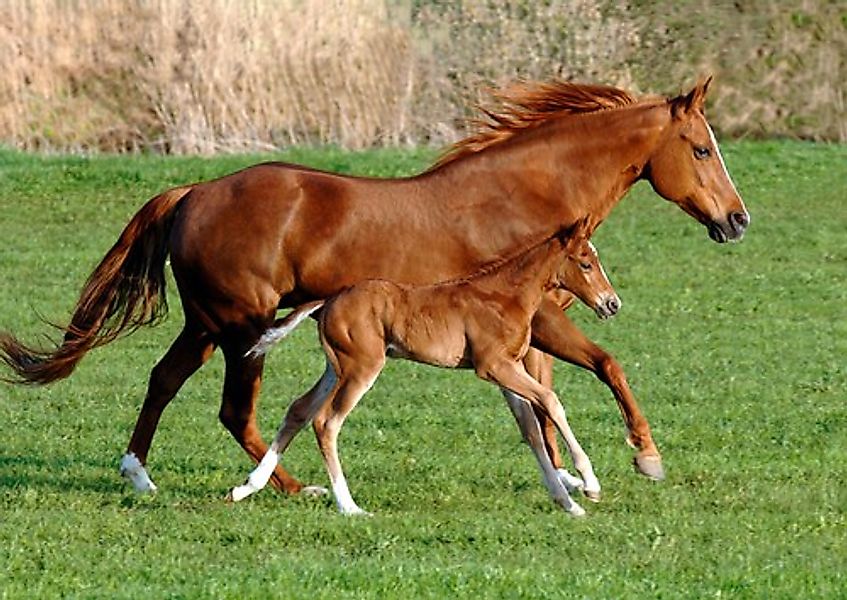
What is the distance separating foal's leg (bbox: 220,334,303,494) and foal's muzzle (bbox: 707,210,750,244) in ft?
8.16

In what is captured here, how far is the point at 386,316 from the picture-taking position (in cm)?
954

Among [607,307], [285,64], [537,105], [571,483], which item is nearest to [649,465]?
[571,483]

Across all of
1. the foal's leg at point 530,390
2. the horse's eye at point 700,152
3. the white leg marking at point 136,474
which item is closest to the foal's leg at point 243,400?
the white leg marking at point 136,474

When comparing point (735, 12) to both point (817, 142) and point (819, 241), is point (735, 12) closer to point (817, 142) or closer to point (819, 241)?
point (817, 142)

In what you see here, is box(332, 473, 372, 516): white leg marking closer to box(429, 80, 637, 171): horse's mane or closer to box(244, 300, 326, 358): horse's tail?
box(244, 300, 326, 358): horse's tail

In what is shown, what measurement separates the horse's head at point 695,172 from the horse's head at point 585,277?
59 centimetres

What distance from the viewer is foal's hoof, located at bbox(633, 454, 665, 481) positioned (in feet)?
32.3

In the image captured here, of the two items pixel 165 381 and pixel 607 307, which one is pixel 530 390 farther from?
pixel 165 381

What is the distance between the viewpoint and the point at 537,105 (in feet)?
35.4

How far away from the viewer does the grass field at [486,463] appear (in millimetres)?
8195

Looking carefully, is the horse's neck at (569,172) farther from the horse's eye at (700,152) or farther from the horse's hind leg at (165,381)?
the horse's hind leg at (165,381)

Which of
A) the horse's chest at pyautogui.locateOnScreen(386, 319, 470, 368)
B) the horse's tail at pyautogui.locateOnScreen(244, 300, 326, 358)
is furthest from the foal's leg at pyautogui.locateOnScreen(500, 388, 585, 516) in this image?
the horse's tail at pyautogui.locateOnScreen(244, 300, 326, 358)

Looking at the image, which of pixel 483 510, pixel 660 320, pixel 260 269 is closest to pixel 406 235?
pixel 260 269

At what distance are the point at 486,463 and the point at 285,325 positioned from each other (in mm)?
2036
